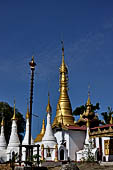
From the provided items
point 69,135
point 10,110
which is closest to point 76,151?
point 69,135

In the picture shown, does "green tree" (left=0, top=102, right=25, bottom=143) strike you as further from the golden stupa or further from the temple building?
the golden stupa

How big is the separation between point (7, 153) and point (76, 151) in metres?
10.0

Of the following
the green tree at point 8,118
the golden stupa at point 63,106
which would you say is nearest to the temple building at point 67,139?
the golden stupa at point 63,106

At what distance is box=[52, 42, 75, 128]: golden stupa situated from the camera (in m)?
40.9

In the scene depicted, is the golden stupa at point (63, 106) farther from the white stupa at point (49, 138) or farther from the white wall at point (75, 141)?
the white wall at point (75, 141)

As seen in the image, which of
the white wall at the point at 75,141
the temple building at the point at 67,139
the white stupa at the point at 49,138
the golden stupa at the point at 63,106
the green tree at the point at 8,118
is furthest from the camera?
the green tree at the point at 8,118

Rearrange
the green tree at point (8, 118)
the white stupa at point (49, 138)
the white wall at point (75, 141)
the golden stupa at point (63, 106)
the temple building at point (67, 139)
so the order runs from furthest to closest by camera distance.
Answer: the green tree at point (8, 118)
the golden stupa at point (63, 106)
the white wall at point (75, 141)
the white stupa at point (49, 138)
the temple building at point (67, 139)

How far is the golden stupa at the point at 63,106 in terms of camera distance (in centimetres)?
4094

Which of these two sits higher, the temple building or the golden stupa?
the golden stupa

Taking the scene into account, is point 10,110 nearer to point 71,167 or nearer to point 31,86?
point 31,86

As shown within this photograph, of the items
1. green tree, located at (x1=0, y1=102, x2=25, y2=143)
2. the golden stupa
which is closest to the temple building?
the golden stupa

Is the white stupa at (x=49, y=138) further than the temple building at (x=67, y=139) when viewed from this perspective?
Yes

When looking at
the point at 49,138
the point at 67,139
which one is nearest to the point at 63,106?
the point at 67,139

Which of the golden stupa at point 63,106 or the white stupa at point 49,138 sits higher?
the golden stupa at point 63,106
